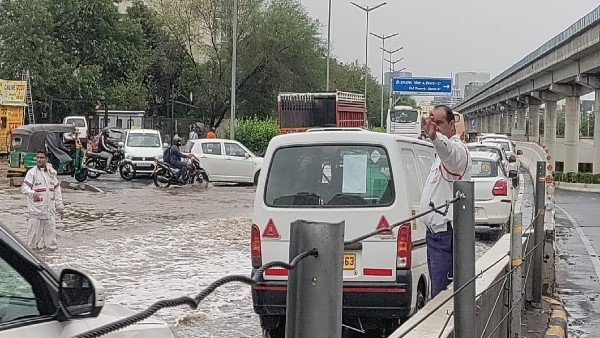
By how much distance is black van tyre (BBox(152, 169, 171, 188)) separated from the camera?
30.2 metres

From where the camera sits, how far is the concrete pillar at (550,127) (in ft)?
214

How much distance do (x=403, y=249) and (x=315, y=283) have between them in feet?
19.2

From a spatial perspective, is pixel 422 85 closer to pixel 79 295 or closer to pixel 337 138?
pixel 337 138

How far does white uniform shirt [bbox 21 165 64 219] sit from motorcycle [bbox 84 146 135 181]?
17.2 metres

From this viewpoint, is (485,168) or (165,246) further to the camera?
(485,168)

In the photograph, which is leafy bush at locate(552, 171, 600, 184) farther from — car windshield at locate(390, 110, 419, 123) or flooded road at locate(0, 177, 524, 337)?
flooded road at locate(0, 177, 524, 337)

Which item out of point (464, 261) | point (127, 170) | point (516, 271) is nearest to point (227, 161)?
point (127, 170)

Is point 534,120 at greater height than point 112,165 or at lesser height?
greater

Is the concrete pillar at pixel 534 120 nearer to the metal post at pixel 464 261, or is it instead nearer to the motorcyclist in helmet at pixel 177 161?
the motorcyclist in helmet at pixel 177 161

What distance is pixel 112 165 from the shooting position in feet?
111

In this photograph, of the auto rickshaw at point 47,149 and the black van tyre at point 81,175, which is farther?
the black van tyre at point 81,175

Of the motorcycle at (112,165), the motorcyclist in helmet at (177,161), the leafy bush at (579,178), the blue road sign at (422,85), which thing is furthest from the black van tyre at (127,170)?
the blue road sign at (422,85)

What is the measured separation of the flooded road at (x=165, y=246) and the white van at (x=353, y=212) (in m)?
1.08

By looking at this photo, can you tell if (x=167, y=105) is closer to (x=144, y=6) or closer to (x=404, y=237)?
(x=144, y=6)
